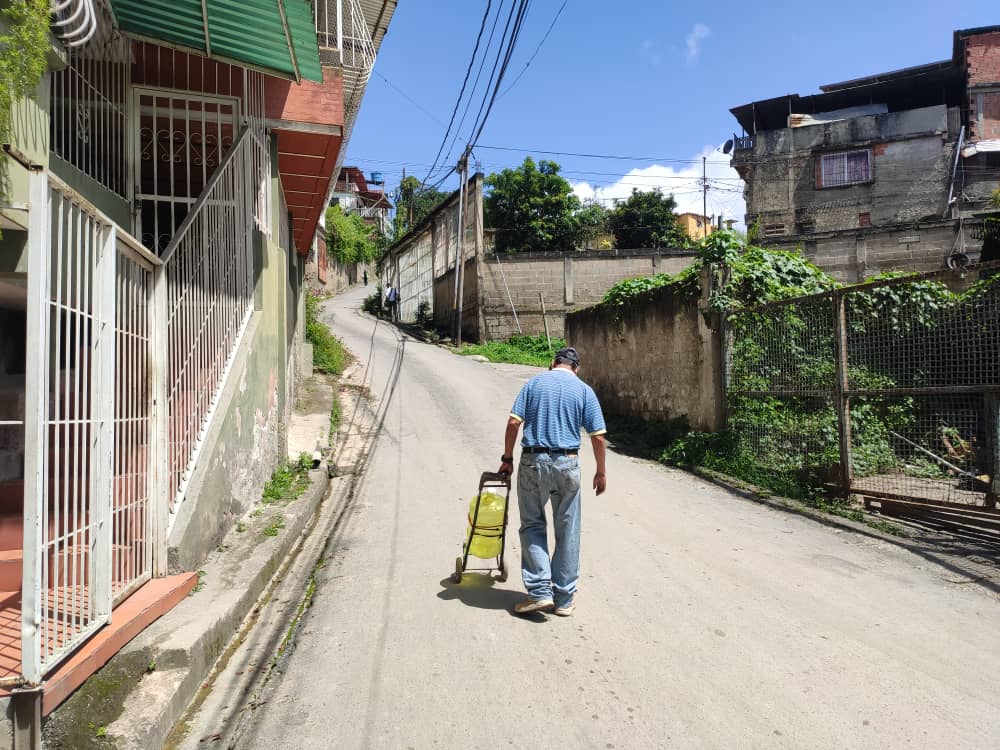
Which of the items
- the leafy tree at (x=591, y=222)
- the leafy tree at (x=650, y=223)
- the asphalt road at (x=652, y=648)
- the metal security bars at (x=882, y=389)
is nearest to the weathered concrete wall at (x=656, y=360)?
the metal security bars at (x=882, y=389)

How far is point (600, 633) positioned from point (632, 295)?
29.6ft

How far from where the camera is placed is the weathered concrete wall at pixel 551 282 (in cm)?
2420

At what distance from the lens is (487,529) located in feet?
16.6

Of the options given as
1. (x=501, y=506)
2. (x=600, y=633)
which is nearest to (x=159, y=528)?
(x=501, y=506)

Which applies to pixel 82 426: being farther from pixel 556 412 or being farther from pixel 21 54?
pixel 556 412

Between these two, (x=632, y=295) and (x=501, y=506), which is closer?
(x=501, y=506)

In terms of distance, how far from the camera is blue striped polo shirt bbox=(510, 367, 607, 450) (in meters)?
Result: 4.59

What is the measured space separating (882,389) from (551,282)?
17.7 meters

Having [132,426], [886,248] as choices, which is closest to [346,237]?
[886,248]

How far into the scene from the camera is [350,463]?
10.0 meters

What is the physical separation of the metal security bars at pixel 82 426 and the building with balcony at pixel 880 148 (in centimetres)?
2794

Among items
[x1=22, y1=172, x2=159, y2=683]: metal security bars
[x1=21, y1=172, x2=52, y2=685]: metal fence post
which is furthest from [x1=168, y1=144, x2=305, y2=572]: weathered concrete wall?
[x1=21, y1=172, x2=52, y2=685]: metal fence post

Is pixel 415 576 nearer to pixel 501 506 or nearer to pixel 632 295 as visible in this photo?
pixel 501 506

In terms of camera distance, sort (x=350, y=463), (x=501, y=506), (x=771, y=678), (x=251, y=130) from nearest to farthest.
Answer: (x=771, y=678), (x=501, y=506), (x=251, y=130), (x=350, y=463)
